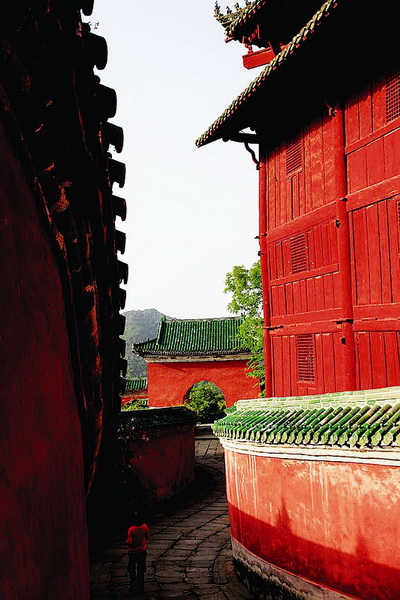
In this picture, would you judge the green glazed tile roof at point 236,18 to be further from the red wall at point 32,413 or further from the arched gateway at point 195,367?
the arched gateway at point 195,367

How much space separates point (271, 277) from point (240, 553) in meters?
4.96

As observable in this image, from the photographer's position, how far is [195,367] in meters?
26.0

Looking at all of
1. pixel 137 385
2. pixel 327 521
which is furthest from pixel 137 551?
pixel 137 385

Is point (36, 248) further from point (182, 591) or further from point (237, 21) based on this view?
point (237, 21)

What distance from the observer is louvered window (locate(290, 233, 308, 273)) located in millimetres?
9766

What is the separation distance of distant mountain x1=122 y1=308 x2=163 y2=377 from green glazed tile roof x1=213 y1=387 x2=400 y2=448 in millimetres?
70220

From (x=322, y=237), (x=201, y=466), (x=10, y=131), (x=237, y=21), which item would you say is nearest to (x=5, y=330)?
(x=10, y=131)

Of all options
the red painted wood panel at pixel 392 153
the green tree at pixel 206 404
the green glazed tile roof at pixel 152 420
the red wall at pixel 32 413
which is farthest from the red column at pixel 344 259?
the green tree at pixel 206 404

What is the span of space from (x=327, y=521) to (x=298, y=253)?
4794mm

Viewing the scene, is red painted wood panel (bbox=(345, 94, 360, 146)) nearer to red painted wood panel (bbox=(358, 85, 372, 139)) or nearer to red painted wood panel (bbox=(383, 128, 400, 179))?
red painted wood panel (bbox=(358, 85, 372, 139))

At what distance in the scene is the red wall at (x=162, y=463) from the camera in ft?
43.2

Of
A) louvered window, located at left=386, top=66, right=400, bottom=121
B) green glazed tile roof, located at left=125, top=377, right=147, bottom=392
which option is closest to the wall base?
louvered window, located at left=386, top=66, right=400, bottom=121

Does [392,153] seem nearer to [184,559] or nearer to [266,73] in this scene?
[266,73]

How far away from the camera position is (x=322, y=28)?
807cm
